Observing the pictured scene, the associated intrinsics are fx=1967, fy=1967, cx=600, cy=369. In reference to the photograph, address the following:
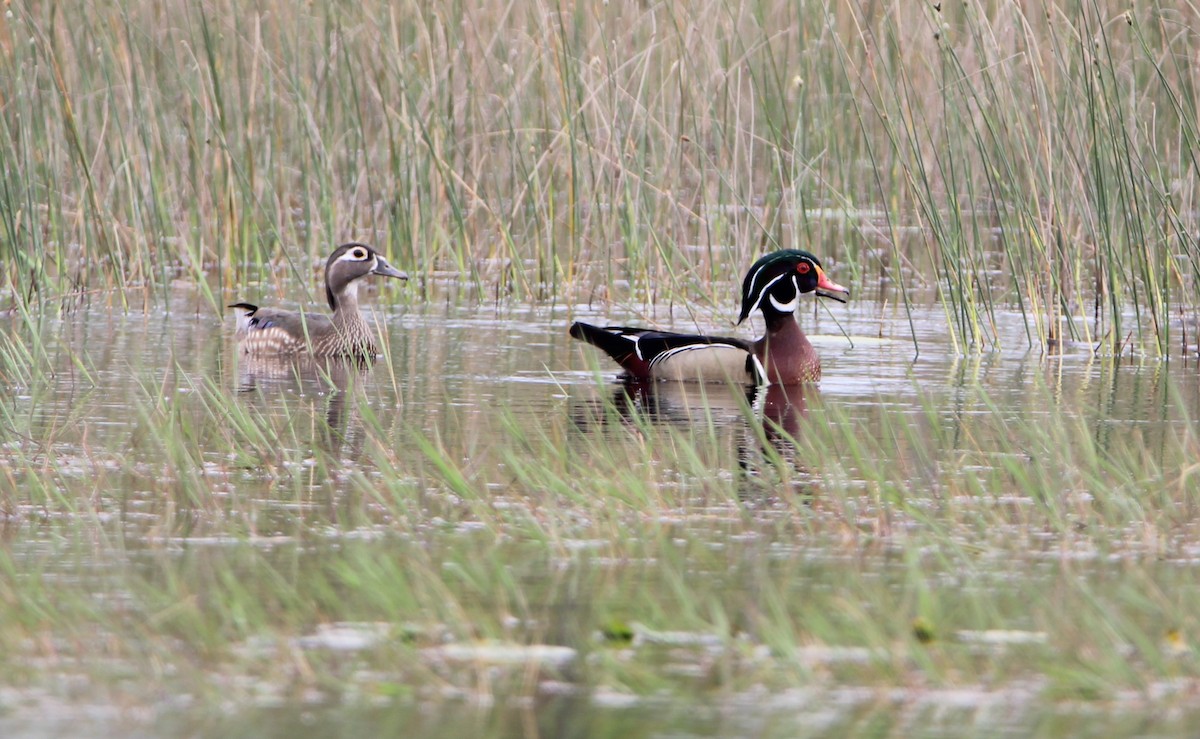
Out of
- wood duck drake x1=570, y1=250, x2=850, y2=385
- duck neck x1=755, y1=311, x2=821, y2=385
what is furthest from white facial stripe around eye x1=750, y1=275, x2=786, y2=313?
duck neck x1=755, y1=311, x2=821, y2=385

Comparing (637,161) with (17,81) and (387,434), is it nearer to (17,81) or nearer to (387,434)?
(17,81)

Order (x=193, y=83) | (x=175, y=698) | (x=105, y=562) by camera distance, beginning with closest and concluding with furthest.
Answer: (x=175, y=698) → (x=105, y=562) → (x=193, y=83)

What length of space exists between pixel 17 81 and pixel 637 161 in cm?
324

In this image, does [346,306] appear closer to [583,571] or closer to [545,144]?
[545,144]

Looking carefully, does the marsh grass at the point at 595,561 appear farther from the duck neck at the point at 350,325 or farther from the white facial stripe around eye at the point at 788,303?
the duck neck at the point at 350,325

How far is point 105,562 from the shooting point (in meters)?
4.71

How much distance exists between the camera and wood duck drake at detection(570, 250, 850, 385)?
931cm

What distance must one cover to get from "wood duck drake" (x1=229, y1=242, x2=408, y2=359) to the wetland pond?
181 centimetres

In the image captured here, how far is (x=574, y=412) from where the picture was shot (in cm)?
786

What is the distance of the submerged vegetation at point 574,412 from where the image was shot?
155 inches

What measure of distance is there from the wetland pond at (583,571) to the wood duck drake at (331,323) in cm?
181

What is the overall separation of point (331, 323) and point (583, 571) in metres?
5.93

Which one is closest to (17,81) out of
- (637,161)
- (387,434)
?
(637,161)

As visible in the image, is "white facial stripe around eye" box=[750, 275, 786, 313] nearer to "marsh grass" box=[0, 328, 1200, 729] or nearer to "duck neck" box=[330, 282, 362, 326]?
"duck neck" box=[330, 282, 362, 326]
